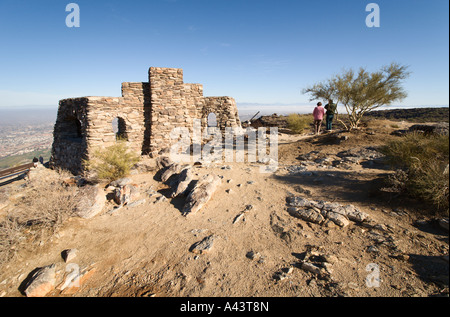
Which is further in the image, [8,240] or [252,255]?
[8,240]

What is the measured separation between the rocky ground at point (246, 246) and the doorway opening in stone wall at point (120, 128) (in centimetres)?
497

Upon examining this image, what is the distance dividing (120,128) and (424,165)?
468 inches

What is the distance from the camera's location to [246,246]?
3.43 meters

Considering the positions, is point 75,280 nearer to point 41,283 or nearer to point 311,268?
point 41,283

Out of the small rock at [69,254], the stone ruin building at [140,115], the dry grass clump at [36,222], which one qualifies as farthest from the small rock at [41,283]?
the stone ruin building at [140,115]

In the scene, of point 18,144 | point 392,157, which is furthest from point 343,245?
point 18,144

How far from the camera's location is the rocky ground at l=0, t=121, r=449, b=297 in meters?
2.61

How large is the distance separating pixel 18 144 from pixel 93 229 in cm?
10542

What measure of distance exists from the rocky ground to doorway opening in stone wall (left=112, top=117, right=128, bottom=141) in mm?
4968

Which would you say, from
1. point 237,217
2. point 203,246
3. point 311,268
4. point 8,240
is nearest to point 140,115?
point 8,240

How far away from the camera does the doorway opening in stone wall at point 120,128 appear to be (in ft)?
31.9

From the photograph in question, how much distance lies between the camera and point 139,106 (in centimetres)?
987

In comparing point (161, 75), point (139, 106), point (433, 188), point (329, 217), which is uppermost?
point (161, 75)
